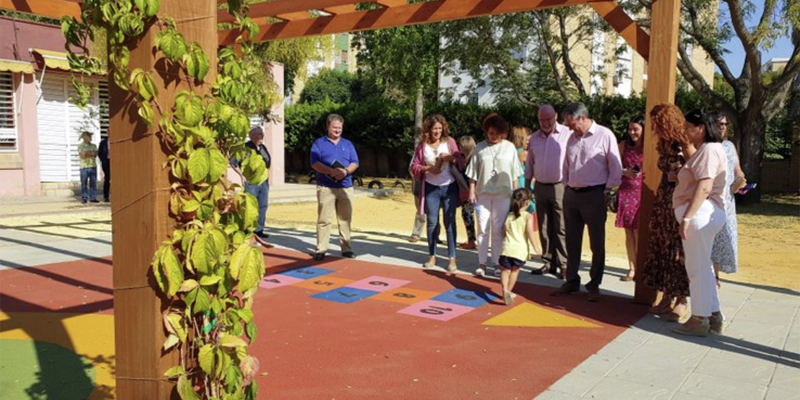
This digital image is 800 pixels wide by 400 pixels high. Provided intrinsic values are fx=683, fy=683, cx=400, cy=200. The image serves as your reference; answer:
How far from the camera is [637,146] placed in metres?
7.52

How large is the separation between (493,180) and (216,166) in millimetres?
5375

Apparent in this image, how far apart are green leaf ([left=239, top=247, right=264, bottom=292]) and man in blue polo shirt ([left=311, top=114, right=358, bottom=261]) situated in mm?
5931

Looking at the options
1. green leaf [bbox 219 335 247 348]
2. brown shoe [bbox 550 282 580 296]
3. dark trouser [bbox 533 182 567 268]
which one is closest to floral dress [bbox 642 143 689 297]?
brown shoe [bbox 550 282 580 296]

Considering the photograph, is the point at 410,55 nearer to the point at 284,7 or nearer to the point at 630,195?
the point at 284,7

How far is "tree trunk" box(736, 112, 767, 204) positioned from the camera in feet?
61.2

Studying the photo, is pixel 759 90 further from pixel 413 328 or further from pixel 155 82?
pixel 155 82

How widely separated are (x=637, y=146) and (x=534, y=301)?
7.33 feet

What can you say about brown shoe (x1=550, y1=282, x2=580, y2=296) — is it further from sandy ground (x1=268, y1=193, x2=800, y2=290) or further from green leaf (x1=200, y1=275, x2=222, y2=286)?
green leaf (x1=200, y1=275, x2=222, y2=286)

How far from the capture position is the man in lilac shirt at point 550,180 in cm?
764

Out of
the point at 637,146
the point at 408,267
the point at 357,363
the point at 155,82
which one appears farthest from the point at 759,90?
the point at 155,82

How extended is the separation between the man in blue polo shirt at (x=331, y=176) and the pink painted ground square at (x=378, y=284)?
1321 mm

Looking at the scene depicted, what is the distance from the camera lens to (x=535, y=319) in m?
5.95

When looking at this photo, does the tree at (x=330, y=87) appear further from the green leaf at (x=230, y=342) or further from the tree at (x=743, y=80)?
the green leaf at (x=230, y=342)

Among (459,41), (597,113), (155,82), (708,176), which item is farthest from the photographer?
(597,113)
